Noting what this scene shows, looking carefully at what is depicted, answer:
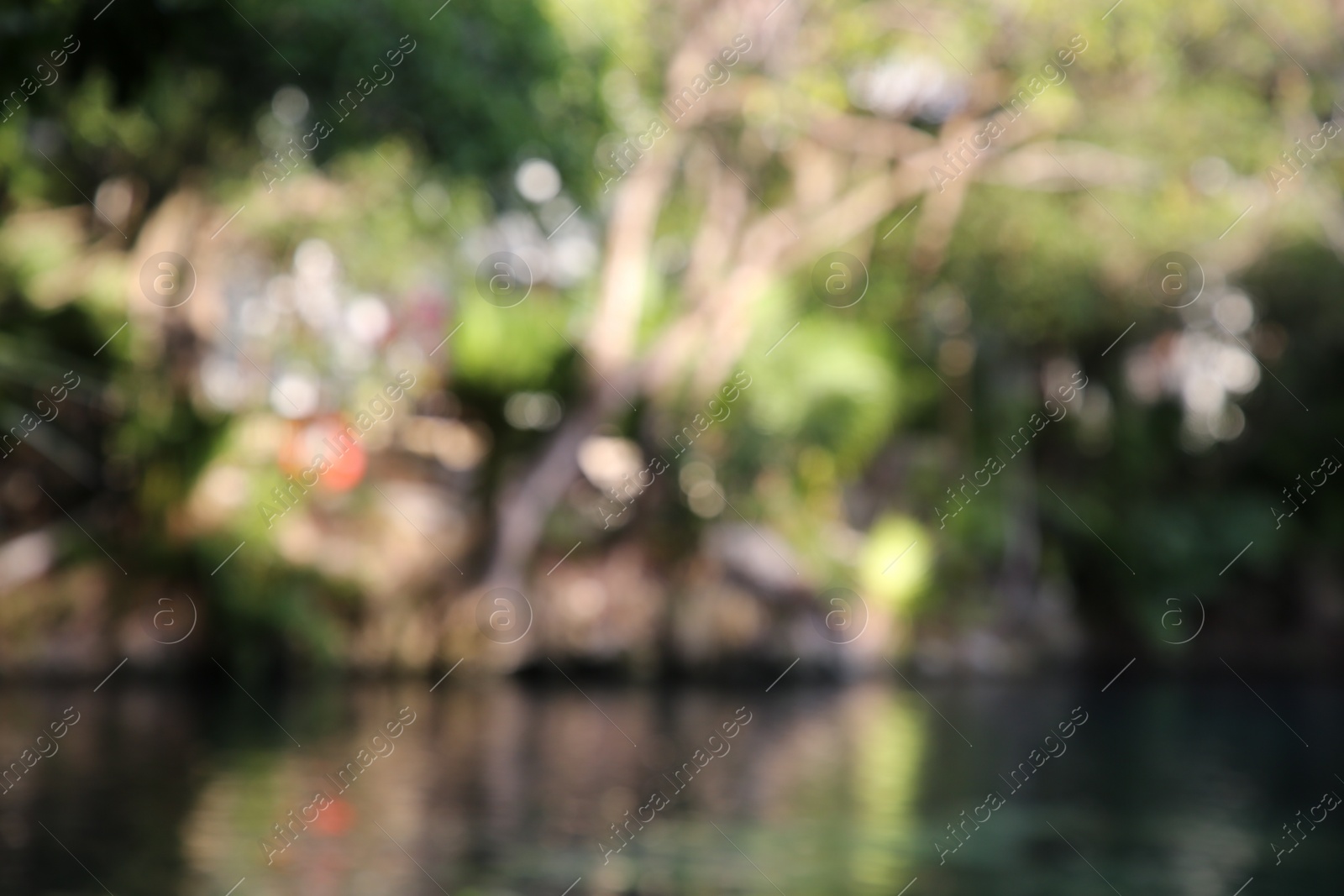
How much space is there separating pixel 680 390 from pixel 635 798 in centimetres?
1038

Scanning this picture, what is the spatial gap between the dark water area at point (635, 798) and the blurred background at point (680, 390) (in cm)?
18

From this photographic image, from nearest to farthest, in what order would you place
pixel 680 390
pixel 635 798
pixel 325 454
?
pixel 635 798 < pixel 325 454 < pixel 680 390

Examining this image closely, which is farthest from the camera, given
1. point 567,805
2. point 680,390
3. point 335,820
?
point 680,390

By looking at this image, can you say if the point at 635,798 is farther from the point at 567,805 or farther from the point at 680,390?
the point at 680,390

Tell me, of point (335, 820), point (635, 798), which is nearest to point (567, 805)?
point (635, 798)

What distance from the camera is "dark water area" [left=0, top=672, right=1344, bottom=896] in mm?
7645

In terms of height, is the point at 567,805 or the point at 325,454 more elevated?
the point at 567,805

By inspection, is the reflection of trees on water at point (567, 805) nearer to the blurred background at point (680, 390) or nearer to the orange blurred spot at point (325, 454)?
the blurred background at point (680, 390)

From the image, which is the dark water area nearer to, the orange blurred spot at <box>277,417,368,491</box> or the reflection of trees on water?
the reflection of trees on water

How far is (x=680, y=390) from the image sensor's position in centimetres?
1994

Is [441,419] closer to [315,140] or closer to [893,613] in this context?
[893,613]

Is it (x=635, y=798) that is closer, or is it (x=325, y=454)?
(x=635, y=798)

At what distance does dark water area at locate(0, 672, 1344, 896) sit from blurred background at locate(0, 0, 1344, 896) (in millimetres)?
177

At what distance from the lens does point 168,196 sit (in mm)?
18938
